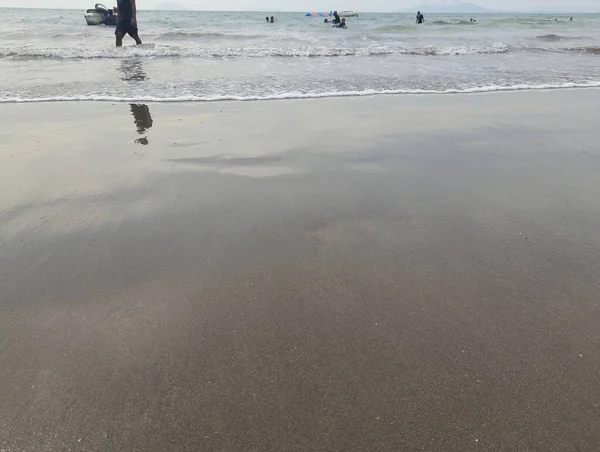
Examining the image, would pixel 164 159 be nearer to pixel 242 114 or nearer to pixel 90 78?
pixel 242 114

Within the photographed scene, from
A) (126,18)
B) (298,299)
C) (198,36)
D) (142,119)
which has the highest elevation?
(126,18)

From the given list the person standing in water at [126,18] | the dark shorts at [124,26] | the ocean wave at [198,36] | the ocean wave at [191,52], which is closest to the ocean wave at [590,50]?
the ocean wave at [191,52]

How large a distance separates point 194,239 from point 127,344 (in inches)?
39.3

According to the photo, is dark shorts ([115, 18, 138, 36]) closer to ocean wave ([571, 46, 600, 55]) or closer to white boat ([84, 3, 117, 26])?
white boat ([84, 3, 117, 26])

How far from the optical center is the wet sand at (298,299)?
153 centimetres

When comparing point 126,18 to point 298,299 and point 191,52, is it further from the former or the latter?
point 298,299

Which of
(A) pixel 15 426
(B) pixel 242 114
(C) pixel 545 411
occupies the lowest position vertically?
(C) pixel 545 411

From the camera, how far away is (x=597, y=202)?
3.33m

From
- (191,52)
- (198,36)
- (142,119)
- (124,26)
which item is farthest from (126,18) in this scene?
(142,119)

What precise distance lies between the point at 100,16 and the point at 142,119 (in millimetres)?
26538

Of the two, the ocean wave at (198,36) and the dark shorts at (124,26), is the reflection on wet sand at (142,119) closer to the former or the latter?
the dark shorts at (124,26)

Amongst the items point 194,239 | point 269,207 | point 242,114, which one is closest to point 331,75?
point 242,114

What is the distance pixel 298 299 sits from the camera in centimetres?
220

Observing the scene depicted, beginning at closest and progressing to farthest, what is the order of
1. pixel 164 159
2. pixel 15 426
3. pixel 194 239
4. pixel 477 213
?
pixel 15 426, pixel 194 239, pixel 477 213, pixel 164 159
